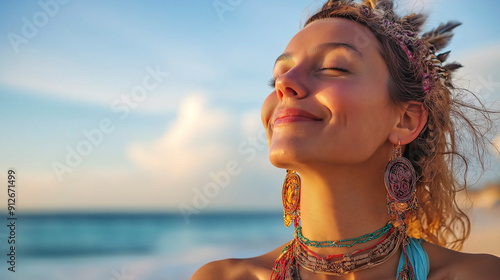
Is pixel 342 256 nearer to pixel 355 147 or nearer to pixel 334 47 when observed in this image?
pixel 355 147

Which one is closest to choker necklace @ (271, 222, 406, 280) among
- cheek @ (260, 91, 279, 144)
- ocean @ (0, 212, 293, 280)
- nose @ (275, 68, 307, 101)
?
cheek @ (260, 91, 279, 144)

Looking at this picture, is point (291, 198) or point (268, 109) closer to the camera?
point (268, 109)

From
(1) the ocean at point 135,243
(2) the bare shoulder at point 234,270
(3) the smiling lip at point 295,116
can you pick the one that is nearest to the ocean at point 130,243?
(1) the ocean at point 135,243

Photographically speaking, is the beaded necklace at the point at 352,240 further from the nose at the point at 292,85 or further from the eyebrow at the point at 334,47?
the eyebrow at the point at 334,47

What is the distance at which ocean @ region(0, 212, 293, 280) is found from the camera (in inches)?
318

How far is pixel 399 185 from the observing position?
85.0 inches

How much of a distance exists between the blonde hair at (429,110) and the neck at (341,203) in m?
Answer: 0.40

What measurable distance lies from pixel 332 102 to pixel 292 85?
→ 18 centimetres

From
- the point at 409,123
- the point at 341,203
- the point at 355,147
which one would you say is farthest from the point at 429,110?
the point at 341,203

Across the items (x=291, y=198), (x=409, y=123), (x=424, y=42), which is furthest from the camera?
(x=424, y=42)

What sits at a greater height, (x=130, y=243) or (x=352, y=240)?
(x=130, y=243)

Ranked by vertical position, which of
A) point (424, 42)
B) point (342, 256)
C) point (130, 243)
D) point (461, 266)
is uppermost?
point (130, 243)

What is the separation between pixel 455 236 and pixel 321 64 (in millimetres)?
1402

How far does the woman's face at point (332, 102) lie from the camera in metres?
1.95
